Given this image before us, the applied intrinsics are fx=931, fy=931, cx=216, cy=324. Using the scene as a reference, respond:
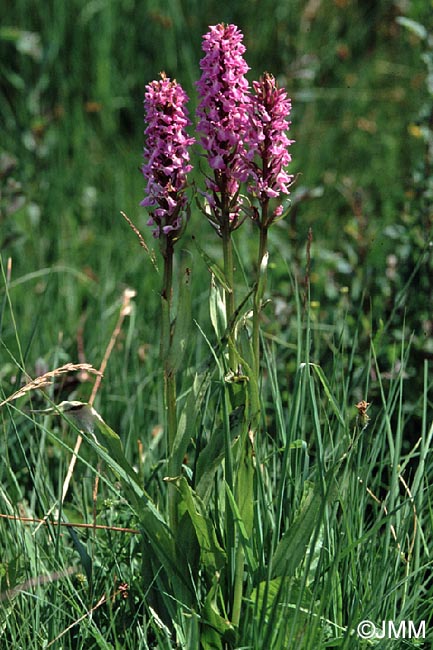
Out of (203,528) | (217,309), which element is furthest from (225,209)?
(203,528)

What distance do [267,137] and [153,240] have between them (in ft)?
6.55

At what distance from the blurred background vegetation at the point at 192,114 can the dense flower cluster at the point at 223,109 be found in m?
1.05

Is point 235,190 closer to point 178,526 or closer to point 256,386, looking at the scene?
point 256,386

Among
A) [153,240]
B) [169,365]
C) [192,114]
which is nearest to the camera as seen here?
[169,365]

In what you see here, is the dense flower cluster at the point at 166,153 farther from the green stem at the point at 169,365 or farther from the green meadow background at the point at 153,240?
the green meadow background at the point at 153,240

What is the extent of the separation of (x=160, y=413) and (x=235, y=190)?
37.0 inches

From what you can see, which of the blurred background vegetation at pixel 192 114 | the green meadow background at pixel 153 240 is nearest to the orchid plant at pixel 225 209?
the green meadow background at pixel 153 240

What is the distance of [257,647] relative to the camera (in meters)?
1.42

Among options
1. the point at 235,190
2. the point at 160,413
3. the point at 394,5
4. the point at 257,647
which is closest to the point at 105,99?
the point at 394,5

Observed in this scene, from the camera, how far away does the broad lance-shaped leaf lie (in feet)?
4.90

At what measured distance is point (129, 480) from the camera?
58.5 inches

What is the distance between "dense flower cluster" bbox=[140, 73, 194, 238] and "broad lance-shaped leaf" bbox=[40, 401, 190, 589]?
0.32 m

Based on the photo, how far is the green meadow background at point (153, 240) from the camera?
186 cm

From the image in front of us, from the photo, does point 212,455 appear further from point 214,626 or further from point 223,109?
point 223,109
